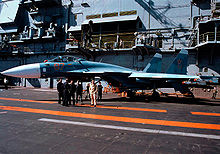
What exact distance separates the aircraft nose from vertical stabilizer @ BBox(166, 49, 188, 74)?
40.0 ft

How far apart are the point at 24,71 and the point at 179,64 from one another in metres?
14.3

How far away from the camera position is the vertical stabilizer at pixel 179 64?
1611 cm

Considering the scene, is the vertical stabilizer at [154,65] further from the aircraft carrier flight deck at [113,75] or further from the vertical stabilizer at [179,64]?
the vertical stabilizer at [179,64]

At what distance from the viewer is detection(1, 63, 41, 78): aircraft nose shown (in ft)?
35.6

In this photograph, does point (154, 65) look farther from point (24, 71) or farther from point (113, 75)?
point (24, 71)

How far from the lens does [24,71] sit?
11.0 meters

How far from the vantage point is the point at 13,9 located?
33.9 m

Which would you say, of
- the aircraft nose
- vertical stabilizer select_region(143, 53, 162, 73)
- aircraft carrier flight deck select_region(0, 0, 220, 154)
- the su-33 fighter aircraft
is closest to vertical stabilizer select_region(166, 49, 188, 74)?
the su-33 fighter aircraft

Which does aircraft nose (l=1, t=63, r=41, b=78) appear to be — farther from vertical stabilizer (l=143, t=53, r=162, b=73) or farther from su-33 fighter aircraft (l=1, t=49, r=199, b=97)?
vertical stabilizer (l=143, t=53, r=162, b=73)

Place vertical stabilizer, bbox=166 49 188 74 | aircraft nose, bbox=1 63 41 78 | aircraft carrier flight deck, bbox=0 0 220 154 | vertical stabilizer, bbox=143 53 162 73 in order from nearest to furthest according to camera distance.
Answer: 1. aircraft carrier flight deck, bbox=0 0 220 154
2. aircraft nose, bbox=1 63 41 78
3. vertical stabilizer, bbox=166 49 188 74
4. vertical stabilizer, bbox=143 53 162 73

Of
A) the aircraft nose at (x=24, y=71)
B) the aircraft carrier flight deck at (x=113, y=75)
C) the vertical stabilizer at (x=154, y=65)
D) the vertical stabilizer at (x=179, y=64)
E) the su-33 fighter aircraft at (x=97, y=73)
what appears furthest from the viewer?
the vertical stabilizer at (x=154, y=65)

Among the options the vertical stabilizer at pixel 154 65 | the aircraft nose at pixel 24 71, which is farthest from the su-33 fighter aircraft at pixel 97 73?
the vertical stabilizer at pixel 154 65

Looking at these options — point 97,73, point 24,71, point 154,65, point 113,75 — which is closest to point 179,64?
point 154,65

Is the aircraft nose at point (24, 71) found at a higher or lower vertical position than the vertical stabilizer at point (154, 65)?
lower
